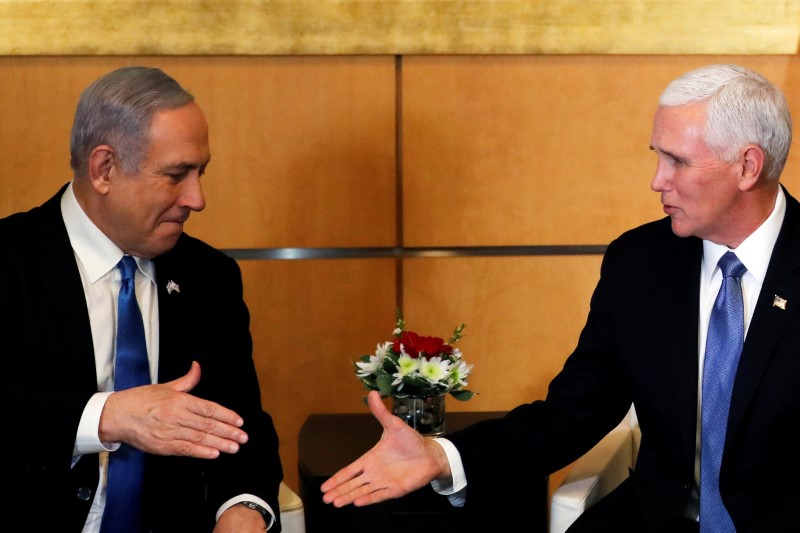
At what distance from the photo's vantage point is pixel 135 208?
287 centimetres

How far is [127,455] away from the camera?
9.53 ft

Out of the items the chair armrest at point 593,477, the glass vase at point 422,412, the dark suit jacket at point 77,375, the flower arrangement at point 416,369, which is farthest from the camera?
the glass vase at point 422,412

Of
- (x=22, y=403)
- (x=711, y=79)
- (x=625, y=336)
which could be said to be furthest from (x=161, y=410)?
(x=711, y=79)

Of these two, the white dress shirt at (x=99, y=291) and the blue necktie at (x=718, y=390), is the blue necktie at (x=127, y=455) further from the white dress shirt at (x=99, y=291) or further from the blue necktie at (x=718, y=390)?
the blue necktie at (x=718, y=390)

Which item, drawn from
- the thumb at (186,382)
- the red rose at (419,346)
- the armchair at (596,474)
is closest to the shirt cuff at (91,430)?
the thumb at (186,382)

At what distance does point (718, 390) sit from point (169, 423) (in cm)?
136

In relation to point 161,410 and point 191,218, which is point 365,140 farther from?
point 161,410

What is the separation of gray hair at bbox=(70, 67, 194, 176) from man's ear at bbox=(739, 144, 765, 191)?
142 cm

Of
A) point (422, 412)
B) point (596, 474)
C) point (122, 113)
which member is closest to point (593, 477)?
point (596, 474)

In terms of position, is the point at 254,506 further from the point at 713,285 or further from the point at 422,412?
the point at 713,285

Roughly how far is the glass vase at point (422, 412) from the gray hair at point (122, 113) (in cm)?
109

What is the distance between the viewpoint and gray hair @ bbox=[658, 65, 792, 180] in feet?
9.46

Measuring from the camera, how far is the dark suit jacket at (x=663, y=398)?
282 centimetres

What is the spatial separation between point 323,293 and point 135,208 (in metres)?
1.40
